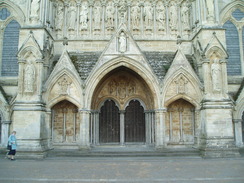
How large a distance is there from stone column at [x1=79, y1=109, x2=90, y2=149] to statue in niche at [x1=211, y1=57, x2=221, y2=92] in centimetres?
772

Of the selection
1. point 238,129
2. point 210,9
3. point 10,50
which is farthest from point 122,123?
point 10,50

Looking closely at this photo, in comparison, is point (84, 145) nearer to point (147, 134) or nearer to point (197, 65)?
point (147, 134)

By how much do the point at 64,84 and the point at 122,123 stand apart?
4.69m

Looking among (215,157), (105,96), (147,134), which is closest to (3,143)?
(105,96)

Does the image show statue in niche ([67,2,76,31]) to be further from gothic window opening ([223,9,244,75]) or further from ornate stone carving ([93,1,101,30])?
gothic window opening ([223,9,244,75])

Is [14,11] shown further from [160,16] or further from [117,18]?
[160,16]

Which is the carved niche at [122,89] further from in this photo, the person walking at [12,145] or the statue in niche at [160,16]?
the person walking at [12,145]

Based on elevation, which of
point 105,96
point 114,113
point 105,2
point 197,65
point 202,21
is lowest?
point 114,113

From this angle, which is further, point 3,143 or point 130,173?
point 3,143

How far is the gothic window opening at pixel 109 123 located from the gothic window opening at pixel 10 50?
6.74 meters

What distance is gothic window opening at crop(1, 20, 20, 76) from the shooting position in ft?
Result: 55.3

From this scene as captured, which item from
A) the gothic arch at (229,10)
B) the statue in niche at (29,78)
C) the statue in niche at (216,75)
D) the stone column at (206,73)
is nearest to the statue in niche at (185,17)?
the gothic arch at (229,10)

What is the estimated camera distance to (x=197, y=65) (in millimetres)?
15336

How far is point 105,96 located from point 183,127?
557 cm
